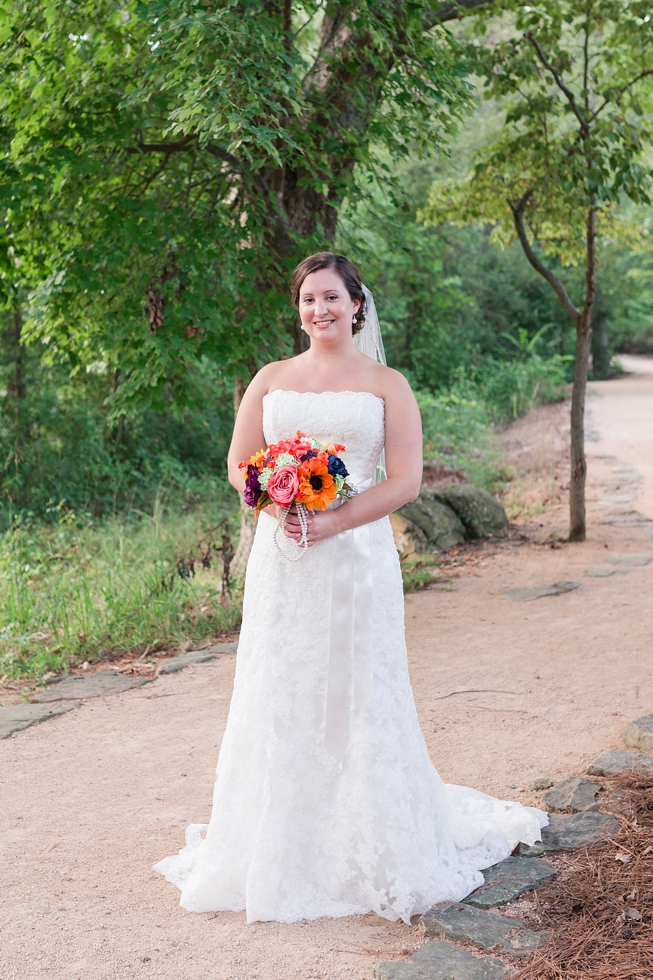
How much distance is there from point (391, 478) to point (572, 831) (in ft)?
5.30

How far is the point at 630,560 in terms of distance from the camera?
8547 millimetres

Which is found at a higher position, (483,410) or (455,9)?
(455,9)

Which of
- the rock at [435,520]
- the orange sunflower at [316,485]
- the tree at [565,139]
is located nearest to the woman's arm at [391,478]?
the orange sunflower at [316,485]

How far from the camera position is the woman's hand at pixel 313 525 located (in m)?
3.04

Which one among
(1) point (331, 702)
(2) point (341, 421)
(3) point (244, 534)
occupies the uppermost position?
(2) point (341, 421)

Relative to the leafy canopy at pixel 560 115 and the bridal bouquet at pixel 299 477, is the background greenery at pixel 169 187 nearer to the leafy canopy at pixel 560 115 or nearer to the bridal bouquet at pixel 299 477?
the leafy canopy at pixel 560 115

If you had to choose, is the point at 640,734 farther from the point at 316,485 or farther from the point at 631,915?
the point at 316,485

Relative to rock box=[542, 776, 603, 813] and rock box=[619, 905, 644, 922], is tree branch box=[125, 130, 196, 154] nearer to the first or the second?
Answer: rock box=[542, 776, 603, 813]

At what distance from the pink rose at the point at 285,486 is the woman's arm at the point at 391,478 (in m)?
0.15

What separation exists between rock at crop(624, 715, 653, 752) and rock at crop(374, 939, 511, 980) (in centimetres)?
197

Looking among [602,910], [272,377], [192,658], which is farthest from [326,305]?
[192,658]

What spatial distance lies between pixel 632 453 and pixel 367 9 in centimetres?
1050

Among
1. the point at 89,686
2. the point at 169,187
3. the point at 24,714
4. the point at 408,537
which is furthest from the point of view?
the point at 408,537

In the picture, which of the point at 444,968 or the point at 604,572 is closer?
the point at 444,968
